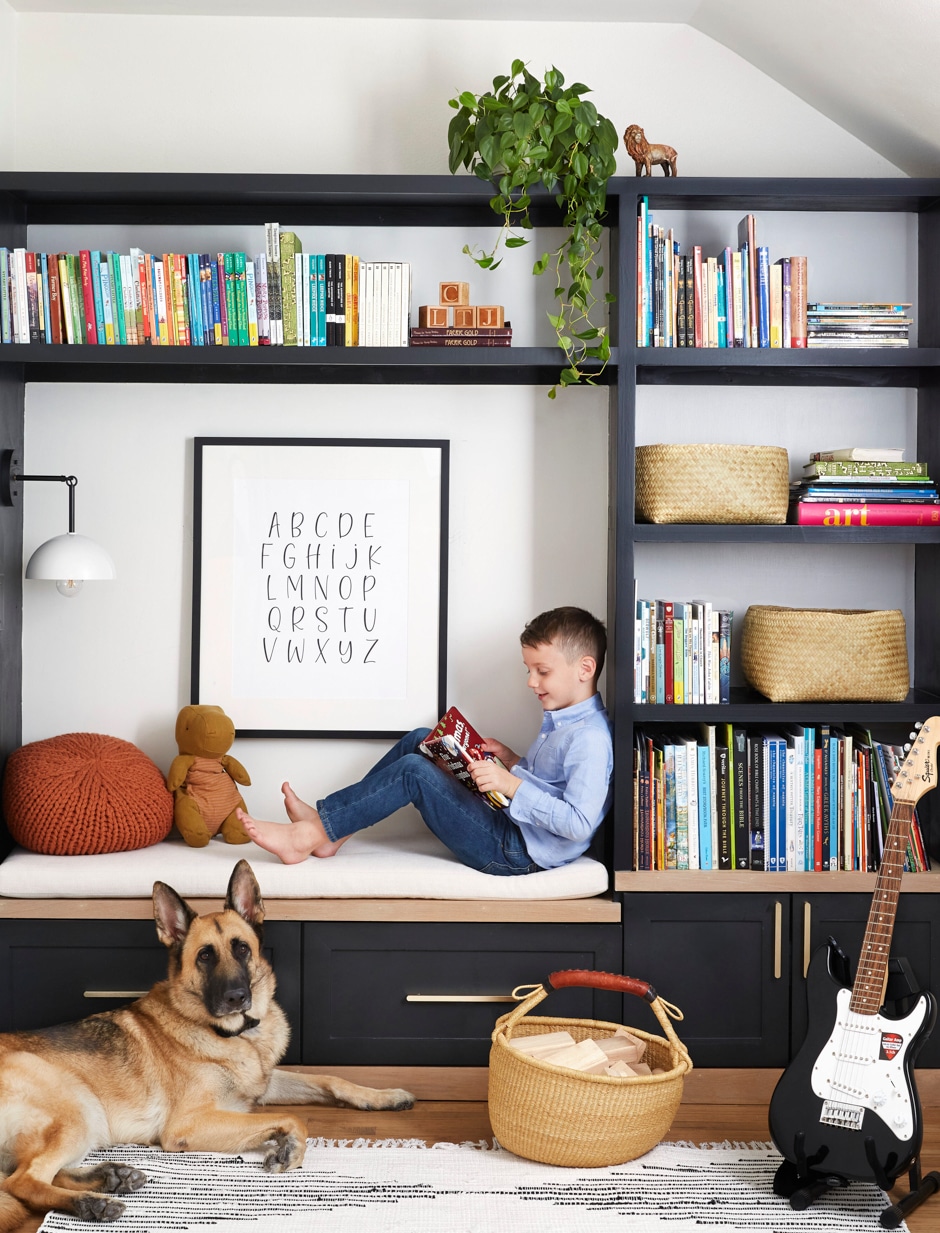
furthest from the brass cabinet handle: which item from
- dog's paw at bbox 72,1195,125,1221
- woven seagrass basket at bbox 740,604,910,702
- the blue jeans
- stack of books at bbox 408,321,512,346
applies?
stack of books at bbox 408,321,512,346

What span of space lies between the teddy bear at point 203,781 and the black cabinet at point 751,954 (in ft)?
3.61

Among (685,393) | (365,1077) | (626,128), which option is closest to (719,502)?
(685,393)

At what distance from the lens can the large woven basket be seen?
2.06 metres

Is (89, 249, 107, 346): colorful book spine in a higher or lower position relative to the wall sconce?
higher

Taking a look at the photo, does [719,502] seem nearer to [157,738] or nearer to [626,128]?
[626,128]

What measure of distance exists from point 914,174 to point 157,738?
2.53 metres

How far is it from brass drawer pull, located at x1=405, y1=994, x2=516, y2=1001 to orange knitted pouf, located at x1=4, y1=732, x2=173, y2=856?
75 cm

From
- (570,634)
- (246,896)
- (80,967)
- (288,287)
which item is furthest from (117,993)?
(288,287)

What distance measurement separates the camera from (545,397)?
9.27 feet

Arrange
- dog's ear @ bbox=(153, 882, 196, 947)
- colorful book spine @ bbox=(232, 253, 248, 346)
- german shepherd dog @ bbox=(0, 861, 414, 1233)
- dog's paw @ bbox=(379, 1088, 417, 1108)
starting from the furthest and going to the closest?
1. colorful book spine @ bbox=(232, 253, 248, 346)
2. dog's paw @ bbox=(379, 1088, 417, 1108)
3. dog's ear @ bbox=(153, 882, 196, 947)
4. german shepherd dog @ bbox=(0, 861, 414, 1233)

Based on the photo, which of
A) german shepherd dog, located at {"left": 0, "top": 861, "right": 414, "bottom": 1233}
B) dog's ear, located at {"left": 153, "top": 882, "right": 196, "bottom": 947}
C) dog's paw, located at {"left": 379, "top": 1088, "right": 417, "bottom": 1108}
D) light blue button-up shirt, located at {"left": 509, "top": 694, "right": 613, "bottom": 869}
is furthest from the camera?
light blue button-up shirt, located at {"left": 509, "top": 694, "right": 613, "bottom": 869}

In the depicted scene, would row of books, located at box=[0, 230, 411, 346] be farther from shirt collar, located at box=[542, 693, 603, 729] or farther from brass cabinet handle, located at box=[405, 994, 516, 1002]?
brass cabinet handle, located at box=[405, 994, 516, 1002]

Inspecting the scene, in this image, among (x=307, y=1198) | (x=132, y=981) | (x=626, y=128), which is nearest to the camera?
(x=307, y=1198)

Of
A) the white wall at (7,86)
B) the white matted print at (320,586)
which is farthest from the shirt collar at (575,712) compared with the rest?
the white wall at (7,86)
